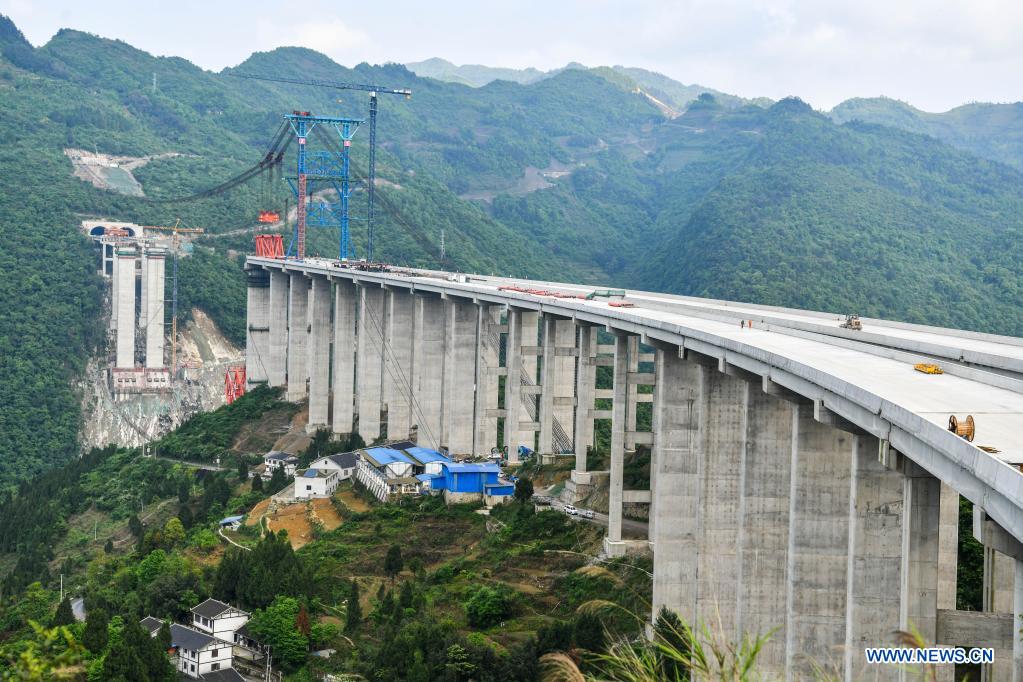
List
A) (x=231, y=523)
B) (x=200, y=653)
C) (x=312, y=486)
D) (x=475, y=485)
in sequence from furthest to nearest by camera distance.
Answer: (x=312, y=486)
(x=231, y=523)
(x=475, y=485)
(x=200, y=653)

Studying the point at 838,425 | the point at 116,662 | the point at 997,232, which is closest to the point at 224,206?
the point at 997,232

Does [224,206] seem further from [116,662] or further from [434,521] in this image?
[116,662]

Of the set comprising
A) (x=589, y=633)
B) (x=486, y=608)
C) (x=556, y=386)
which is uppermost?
(x=556, y=386)

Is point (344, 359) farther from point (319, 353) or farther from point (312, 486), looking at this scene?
point (312, 486)

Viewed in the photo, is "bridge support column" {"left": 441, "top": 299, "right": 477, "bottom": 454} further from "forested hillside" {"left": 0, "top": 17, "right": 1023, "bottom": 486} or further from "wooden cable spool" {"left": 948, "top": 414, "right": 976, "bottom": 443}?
"wooden cable spool" {"left": 948, "top": 414, "right": 976, "bottom": 443}

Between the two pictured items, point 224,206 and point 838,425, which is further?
point 224,206

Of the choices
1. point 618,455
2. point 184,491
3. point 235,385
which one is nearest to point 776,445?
point 618,455
